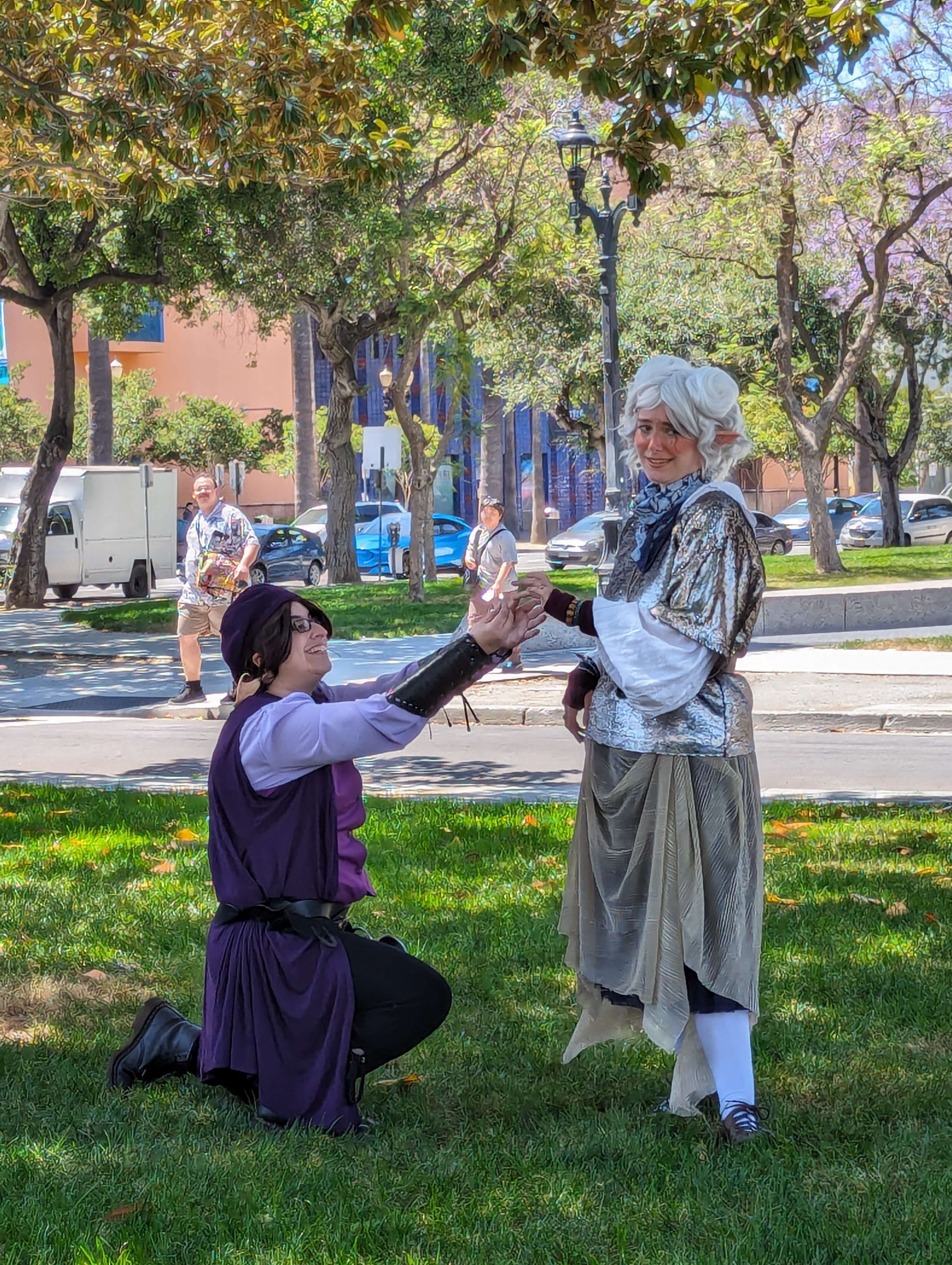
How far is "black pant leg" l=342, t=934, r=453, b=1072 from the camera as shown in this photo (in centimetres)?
382

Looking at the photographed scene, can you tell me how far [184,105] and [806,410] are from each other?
36.0m

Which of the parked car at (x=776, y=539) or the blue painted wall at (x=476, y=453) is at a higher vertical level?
the blue painted wall at (x=476, y=453)

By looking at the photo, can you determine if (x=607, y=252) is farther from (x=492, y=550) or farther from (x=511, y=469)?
(x=511, y=469)

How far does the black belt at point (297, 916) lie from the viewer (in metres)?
3.75

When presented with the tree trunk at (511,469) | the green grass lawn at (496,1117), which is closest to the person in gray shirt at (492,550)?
the green grass lawn at (496,1117)

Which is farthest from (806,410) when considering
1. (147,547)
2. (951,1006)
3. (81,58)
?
(951,1006)

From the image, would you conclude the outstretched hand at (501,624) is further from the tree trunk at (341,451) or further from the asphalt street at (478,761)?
the tree trunk at (341,451)

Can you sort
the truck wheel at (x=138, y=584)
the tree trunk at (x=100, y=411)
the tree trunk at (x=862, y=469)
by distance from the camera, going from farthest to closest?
the tree trunk at (x=862, y=469) → the tree trunk at (x=100, y=411) → the truck wheel at (x=138, y=584)

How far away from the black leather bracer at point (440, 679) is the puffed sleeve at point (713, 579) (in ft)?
1.61

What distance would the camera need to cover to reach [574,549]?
36.9 m

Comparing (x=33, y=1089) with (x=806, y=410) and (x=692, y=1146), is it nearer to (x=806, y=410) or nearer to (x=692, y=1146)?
(x=692, y=1146)

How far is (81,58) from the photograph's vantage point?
29.8 feet

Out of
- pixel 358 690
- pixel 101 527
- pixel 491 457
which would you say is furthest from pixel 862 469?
pixel 358 690

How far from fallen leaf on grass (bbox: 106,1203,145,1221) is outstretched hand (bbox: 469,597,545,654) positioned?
1.46 m
